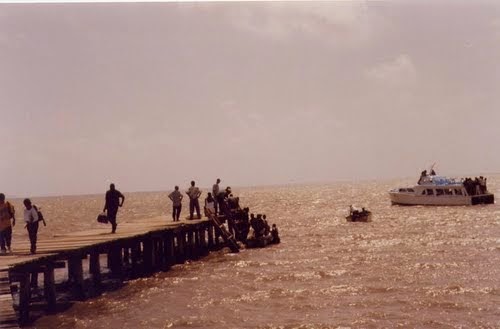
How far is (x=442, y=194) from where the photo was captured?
63.6 m

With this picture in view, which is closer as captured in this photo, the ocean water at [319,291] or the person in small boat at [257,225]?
the ocean water at [319,291]

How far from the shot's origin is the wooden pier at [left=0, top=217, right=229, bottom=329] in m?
15.7

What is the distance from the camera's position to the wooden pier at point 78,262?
1567cm

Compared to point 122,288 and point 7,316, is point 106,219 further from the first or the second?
point 7,316

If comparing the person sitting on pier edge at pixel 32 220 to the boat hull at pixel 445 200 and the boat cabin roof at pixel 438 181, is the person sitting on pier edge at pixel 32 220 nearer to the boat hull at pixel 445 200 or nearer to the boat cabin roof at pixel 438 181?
the boat hull at pixel 445 200

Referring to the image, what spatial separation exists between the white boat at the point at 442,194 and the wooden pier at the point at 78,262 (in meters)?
37.6

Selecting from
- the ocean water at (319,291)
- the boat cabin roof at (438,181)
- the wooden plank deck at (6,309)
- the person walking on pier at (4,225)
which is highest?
the boat cabin roof at (438,181)

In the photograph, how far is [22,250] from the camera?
18.7 metres

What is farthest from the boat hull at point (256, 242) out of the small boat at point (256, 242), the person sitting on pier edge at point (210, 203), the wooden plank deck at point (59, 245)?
the wooden plank deck at point (59, 245)

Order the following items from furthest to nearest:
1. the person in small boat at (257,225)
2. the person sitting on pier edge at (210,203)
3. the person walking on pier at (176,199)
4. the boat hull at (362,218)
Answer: the boat hull at (362,218)
the person in small boat at (257,225)
the person sitting on pier edge at (210,203)
the person walking on pier at (176,199)

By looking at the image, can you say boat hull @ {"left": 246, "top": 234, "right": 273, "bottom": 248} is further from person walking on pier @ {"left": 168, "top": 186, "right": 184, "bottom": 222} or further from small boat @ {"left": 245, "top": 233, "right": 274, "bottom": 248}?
person walking on pier @ {"left": 168, "top": 186, "right": 184, "bottom": 222}

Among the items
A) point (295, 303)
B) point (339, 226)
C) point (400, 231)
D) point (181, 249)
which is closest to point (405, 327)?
point (295, 303)

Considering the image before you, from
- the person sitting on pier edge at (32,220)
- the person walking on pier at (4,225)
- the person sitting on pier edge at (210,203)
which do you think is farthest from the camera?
the person sitting on pier edge at (210,203)

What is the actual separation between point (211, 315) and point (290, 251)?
15054mm
